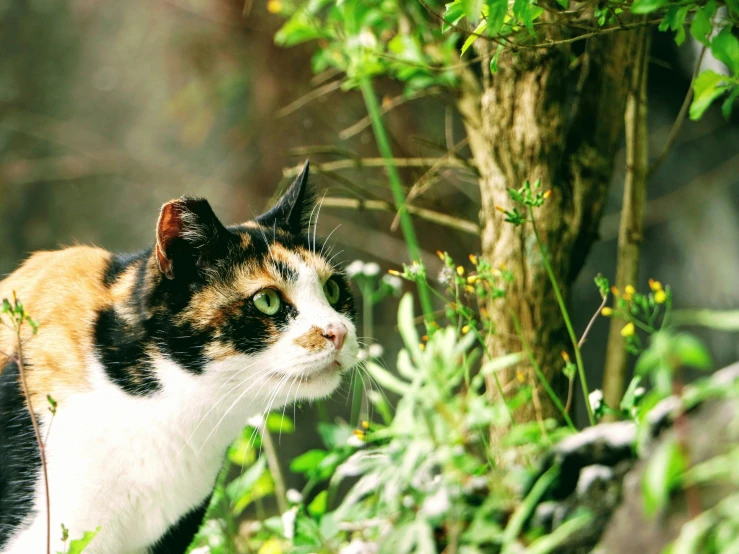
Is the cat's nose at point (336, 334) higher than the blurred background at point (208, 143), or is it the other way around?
the blurred background at point (208, 143)

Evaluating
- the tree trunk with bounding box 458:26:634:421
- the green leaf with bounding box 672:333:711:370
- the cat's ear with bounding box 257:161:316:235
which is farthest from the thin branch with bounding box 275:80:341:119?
the green leaf with bounding box 672:333:711:370

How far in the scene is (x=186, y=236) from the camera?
1.38 metres

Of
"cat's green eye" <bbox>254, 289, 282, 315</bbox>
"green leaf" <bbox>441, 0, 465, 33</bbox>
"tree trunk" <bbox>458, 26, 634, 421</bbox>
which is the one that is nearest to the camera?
"green leaf" <bbox>441, 0, 465, 33</bbox>

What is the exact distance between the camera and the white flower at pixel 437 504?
96cm

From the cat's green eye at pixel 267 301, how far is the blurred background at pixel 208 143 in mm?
1582

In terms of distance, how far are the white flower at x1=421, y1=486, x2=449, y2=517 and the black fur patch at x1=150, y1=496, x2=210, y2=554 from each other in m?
0.72

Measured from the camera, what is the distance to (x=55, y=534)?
1.29 m

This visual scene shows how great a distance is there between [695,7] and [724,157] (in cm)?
205

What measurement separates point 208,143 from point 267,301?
2144 mm

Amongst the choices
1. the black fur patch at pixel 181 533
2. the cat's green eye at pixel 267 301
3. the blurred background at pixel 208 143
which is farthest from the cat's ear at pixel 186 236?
the blurred background at pixel 208 143

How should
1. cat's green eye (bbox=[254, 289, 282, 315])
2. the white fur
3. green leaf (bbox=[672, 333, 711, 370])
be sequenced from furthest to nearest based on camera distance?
1. cat's green eye (bbox=[254, 289, 282, 315])
2. the white fur
3. green leaf (bbox=[672, 333, 711, 370])

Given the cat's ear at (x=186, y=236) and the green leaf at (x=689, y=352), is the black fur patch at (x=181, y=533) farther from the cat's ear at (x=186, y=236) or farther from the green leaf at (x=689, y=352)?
the green leaf at (x=689, y=352)

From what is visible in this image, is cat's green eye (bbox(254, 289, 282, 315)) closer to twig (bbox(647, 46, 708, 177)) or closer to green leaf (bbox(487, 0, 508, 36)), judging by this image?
green leaf (bbox(487, 0, 508, 36))

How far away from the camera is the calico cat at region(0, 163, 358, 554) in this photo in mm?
1312
